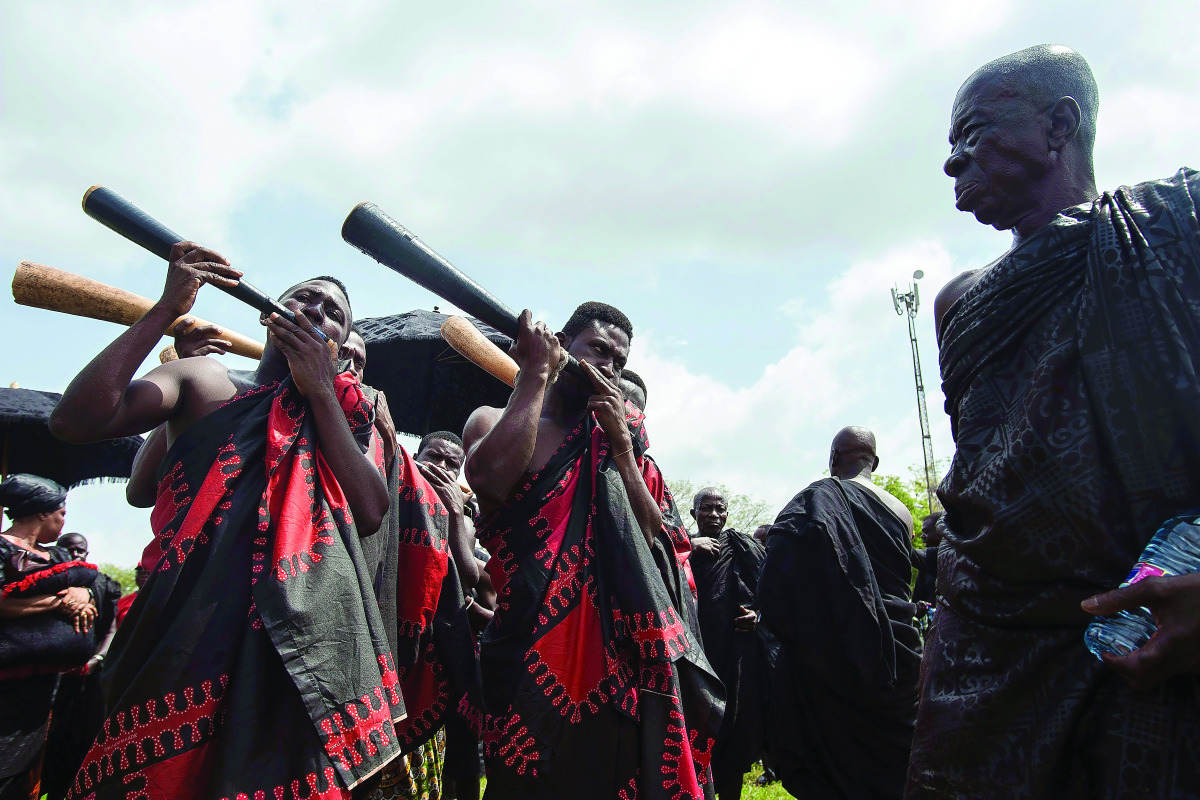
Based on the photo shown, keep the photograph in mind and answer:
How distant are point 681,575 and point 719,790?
9.73ft

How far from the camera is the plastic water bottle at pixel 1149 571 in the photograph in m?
1.44

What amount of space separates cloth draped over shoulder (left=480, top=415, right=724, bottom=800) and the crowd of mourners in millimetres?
11

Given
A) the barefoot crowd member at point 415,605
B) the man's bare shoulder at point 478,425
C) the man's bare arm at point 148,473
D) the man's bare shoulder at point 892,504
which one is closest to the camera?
the man's bare arm at point 148,473

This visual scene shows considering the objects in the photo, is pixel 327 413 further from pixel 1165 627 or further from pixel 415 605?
pixel 1165 627

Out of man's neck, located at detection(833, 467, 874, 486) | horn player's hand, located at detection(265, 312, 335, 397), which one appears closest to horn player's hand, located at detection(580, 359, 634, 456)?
horn player's hand, located at detection(265, 312, 335, 397)

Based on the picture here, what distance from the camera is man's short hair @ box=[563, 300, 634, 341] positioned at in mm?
3887

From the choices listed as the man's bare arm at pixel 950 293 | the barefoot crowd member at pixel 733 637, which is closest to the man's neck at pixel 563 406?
the man's bare arm at pixel 950 293

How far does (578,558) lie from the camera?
3268 mm

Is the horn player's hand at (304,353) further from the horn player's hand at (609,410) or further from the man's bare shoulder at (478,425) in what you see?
the man's bare shoulder at (478,425)

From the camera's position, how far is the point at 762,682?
6418mm

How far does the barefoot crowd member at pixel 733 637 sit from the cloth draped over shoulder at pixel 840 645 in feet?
1.15

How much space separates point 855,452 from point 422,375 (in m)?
3.60

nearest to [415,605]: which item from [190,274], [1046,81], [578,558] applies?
[578,558]

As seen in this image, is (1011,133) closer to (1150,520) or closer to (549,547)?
(1150,520)
